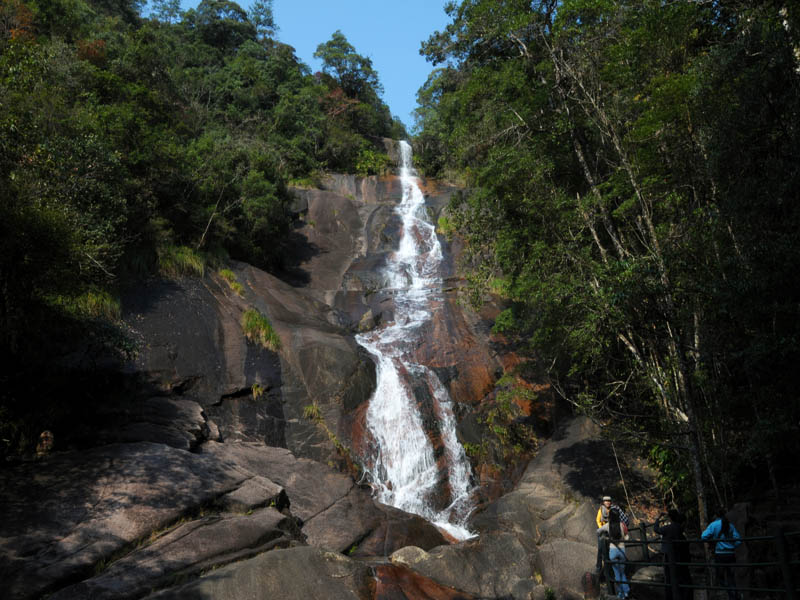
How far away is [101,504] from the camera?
7895 millimetres

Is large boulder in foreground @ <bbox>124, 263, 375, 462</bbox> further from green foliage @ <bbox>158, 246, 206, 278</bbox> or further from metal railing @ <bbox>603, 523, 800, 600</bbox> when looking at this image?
metal railing @ <bbox>603, 523, 800, 600</bbox>

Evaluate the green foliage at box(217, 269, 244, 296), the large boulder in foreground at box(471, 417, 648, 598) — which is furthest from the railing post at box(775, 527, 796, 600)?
the green foliage at box(217, 269, 244, 296)

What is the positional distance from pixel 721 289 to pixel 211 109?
36127mm

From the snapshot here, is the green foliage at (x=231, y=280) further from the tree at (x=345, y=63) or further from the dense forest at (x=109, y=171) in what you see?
the tree at (x=345, y=63)

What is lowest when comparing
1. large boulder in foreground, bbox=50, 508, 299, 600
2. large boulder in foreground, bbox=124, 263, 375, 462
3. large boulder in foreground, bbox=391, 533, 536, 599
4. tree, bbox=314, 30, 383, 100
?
large boulder in foreground, bbox=391, 533, 536, 599

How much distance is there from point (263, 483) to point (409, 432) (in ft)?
19.6

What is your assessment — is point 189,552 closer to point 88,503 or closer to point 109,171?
point 88,503

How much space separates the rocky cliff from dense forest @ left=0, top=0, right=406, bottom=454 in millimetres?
1493

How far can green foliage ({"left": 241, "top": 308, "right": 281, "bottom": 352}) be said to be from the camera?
1678 cm

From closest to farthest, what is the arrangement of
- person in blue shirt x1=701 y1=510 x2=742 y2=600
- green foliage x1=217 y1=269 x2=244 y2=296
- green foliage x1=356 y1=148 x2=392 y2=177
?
1. person in blue shirt x1=701 y1=510 x2=742 y2=600
2. green foliage x1=217 y1=269 x2=244 y2=296
3. green foliage x1=356 y1=148 x2=392 y2=177

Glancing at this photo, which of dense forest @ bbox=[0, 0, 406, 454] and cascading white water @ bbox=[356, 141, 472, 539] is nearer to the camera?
dense forest @ bbox=[0, 0, 406, 454]

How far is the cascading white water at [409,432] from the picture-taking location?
1384 centimetres

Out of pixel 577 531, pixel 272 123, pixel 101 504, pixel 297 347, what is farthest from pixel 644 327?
pixel 272 123

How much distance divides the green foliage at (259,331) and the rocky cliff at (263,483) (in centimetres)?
27
